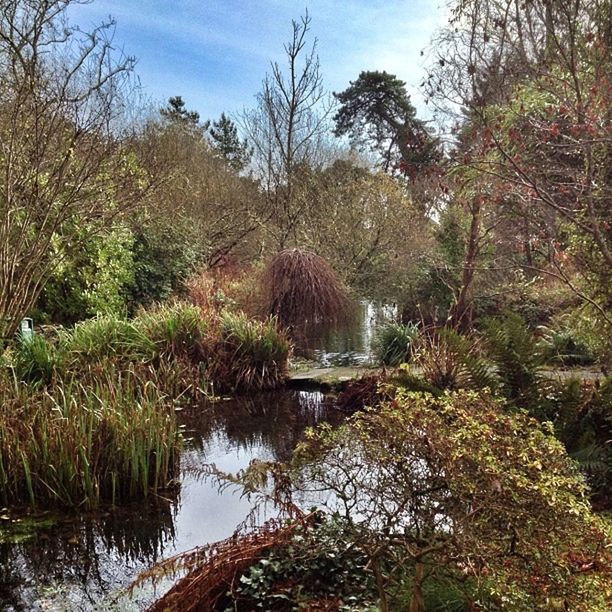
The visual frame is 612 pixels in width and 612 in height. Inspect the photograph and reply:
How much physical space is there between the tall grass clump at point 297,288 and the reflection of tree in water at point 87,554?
5.11m

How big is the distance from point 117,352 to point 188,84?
4.29 metres

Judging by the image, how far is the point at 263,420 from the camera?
5.19m

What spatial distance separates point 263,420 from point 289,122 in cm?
714

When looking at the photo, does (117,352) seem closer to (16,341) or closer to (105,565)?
(16,341)

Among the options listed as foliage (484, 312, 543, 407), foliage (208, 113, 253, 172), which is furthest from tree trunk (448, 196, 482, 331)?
foliage (208, 113, 253, 172)

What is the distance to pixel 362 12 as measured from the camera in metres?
6.10

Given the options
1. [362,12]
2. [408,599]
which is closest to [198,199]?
[362,12]

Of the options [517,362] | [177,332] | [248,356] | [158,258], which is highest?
[158,258]

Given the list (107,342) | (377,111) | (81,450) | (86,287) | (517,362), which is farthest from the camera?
(377,111)

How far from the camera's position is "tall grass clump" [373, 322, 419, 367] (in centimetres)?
643

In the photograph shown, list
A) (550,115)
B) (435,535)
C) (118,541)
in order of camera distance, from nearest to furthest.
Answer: (435,535) → (118,541) → (550,115)

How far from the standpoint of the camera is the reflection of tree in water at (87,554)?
254 cm

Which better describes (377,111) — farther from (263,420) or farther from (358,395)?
(263,420)

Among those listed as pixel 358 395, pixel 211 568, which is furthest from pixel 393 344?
pixel 211 568
